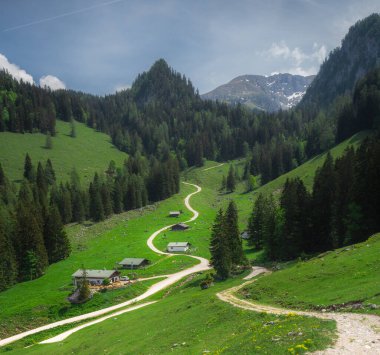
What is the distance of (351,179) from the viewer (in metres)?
61.5

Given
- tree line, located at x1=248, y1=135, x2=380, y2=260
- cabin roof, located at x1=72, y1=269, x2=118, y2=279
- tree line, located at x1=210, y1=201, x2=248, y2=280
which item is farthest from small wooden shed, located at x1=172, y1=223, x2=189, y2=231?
tree line, located at x1=248, y1=135, x2=380, y2=260

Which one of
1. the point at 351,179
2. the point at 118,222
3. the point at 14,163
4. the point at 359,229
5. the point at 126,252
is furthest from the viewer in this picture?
the point at 14,163

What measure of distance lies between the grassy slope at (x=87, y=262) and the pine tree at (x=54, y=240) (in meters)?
3.72

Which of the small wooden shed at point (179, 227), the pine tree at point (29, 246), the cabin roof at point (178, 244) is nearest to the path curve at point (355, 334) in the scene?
the cabin roof at point (178, 244)

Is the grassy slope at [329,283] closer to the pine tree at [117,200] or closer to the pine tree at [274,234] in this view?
the pine tree at [274,234]

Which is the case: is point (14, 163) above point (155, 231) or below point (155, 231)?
above

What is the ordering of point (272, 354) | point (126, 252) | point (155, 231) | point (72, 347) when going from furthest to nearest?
point (155, 231)
point (126, 252)
point (72, 347)
point (272, 354)

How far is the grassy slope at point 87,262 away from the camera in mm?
61528

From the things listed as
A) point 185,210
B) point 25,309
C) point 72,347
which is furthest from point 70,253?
A: point 72,347

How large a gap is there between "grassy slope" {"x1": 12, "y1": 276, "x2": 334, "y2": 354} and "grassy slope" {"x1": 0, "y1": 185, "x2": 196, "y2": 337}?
1638cm

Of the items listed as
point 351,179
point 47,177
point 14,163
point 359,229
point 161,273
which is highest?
point 14,163

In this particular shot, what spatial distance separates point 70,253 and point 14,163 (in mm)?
100519

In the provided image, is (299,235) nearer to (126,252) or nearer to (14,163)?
(126,252)

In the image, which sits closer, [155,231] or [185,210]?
[155,231]
